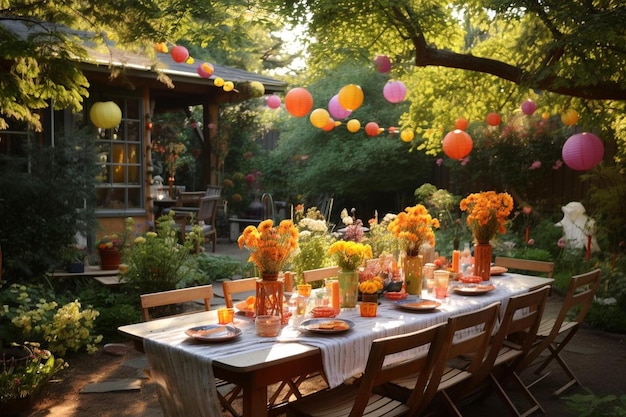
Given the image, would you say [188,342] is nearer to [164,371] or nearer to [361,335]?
[164,371]

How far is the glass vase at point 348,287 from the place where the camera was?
12.3 ft

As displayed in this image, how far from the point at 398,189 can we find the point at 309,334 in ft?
35.1

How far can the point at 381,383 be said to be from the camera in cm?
291

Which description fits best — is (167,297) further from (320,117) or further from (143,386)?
(320,117)

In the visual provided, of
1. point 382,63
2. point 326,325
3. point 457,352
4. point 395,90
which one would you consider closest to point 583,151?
point 395,90

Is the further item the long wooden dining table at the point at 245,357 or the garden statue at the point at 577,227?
the garden statue at the point at 577,227

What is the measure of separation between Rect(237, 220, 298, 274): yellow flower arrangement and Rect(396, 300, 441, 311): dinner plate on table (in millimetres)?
844

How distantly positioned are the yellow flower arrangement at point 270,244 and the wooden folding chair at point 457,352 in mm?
893

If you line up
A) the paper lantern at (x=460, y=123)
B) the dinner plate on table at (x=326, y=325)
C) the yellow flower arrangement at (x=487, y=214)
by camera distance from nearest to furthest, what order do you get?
the dinner plate on table at (x=326, y=325)
the yellow flower arrangement at (x=487, y=214)
the paper lantern at (x=460, y=123)

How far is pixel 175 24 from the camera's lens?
248 inches

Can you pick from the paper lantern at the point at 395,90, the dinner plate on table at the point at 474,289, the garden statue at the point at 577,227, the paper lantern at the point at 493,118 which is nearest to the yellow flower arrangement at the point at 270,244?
the dinner plate on table at the point at 474,289

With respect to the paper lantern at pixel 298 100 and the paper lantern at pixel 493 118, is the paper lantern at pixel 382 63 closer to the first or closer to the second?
the paper lantern at pixel 298 100

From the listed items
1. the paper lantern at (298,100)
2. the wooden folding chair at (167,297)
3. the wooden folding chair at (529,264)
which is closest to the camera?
the wooden folding chair at (167,297)

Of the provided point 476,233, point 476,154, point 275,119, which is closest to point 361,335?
point 476,233
